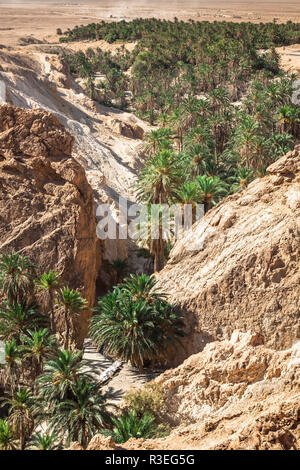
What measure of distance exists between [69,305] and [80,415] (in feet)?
29.7

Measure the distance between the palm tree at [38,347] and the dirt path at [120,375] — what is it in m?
2.30

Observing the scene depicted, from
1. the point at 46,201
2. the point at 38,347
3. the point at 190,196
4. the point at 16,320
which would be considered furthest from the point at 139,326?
the point at 46,201

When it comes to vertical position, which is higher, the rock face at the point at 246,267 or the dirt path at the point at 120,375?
the rock face at the point at 246,267

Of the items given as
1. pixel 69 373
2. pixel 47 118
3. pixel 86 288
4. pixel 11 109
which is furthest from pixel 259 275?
pixel 11 109

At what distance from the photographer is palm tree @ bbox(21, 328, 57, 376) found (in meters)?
26.4

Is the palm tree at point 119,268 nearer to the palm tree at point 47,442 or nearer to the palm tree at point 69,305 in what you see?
the palm tree at point 69,305

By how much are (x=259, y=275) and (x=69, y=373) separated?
981 cm

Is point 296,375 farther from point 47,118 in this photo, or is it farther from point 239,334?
point 47,118

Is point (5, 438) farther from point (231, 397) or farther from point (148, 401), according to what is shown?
point (231, 397)

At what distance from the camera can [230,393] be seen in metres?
20.5

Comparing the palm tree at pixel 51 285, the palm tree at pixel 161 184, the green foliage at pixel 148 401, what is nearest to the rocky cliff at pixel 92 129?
the palm tree at pixel 161 184

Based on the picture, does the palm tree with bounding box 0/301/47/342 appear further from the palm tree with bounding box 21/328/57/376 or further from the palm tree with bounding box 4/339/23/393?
the palm tree with bounding box 4/339/23/393

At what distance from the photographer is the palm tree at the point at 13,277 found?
29312 mm

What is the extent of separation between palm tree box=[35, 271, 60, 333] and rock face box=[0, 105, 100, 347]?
5.18 ft
